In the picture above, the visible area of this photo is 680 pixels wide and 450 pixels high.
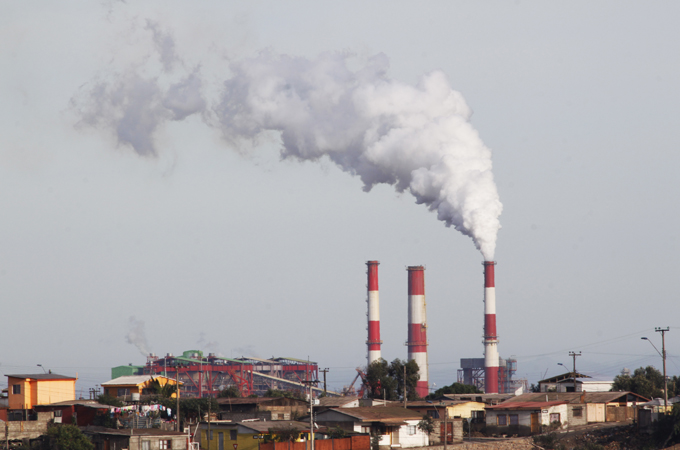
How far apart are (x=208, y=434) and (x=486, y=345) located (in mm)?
46689

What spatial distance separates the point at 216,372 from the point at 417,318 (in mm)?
55060

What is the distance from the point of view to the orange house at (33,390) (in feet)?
171

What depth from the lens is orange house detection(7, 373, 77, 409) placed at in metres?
52.1

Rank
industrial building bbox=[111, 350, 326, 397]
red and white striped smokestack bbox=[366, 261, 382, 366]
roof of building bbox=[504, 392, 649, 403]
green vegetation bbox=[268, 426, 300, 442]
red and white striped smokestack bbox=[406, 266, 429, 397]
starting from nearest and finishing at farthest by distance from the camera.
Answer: green vegetation bbox=[268, 426, 300, 442] → roof of building bbox=[504, 392, 649, 403] → red and white striped smokestack bbox=[406, 266, 429, 397] → red and white striped smokestack bbox=[366, 261, 382, 366] → industrial building bbox=[111, 350, 326, 397]

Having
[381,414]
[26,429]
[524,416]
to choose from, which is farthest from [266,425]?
[524,416]

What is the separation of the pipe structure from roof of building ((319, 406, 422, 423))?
113 feet

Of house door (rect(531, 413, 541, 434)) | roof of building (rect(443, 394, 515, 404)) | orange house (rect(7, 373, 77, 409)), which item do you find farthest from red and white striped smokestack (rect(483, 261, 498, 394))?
orange house (rect(7, 373, 77, 409))

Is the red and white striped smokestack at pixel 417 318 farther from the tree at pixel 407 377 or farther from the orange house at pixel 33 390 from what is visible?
the orange house at pixel 33 390

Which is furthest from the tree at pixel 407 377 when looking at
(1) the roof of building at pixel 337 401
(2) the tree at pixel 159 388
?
(2) the tree at pixel 159 388

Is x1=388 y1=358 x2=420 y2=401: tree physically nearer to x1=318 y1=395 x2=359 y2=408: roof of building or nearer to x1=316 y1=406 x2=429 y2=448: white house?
x1=318 y1=395 x2=359 y2=408: roof of building

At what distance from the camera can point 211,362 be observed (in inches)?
5207

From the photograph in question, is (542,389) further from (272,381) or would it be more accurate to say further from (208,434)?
(272,381)

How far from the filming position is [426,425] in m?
47.7

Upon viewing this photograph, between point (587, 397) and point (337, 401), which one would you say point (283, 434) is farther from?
point (587, 397)
